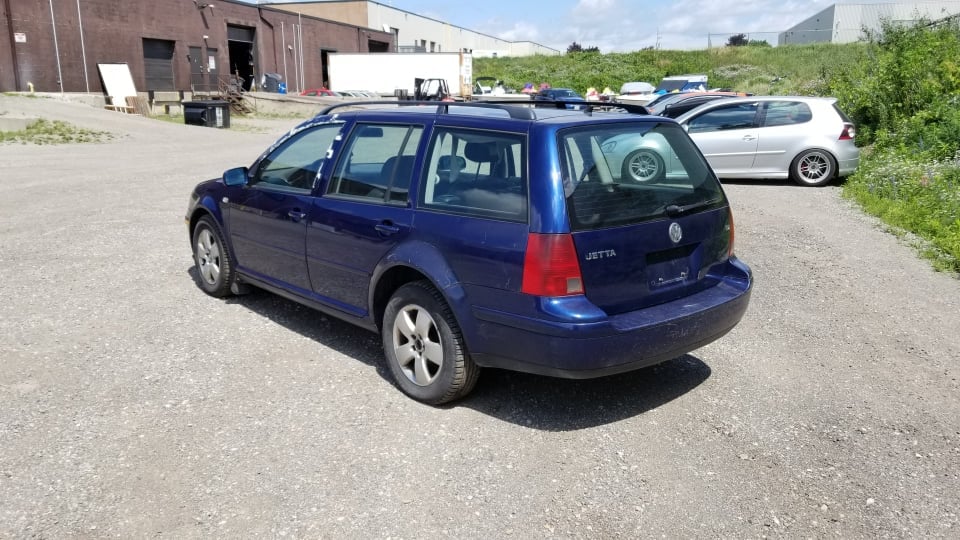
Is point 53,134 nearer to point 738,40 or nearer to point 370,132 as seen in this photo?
point 370,132

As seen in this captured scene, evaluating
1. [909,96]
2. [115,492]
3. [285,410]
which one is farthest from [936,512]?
[909,96]

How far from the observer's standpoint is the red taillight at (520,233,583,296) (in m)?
3.85

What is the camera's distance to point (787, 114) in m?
13.8

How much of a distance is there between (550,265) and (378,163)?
5.16 ft

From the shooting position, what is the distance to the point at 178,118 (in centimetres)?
3375

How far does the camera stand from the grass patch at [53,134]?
2077 centimetres

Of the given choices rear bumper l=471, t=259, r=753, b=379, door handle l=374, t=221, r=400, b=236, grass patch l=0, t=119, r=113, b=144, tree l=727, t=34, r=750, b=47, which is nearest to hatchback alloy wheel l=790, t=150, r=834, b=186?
rear bumper l=471, t=259, r=753, b=379

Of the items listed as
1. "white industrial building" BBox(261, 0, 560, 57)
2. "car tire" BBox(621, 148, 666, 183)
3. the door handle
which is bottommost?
the door handle

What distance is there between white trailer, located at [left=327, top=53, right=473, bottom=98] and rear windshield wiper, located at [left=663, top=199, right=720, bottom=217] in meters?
39.6

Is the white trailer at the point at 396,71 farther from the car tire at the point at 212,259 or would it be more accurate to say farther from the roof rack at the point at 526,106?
the roof rack at the point at 526,106

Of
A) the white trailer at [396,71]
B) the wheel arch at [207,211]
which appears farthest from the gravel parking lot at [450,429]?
the white trailer at [396,71]

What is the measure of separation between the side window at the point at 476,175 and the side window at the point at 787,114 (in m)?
10.8

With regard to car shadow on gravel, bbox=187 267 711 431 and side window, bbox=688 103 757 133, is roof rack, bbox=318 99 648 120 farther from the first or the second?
side window, bbox=688 103 757 133

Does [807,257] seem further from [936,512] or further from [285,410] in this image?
[285,410]
